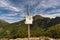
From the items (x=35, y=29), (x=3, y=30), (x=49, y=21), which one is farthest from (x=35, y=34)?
(x=3, y=30)

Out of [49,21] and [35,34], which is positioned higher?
[49,21]

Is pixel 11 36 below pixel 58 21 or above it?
below

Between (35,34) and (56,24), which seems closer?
(35,34)

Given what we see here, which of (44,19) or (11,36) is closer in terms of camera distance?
(11,36)

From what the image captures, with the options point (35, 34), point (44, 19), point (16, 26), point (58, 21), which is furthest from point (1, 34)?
point (58, 21)

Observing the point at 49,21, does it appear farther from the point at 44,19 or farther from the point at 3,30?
the point at 3,30

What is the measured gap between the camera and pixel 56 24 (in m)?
9.82

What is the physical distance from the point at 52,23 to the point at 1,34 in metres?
2.92

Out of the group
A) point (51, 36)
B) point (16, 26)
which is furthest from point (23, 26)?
point (51, 36)

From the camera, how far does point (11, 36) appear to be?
9258 millimetres

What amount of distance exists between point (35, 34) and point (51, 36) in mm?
858

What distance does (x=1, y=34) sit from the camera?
9422 millimetres

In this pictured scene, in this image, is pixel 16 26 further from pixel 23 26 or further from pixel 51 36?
pixel 51 36

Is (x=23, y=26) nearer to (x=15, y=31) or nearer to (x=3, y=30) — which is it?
(x=15, y=31)
